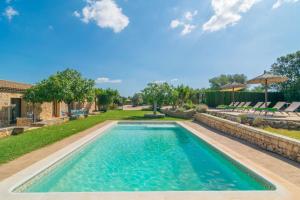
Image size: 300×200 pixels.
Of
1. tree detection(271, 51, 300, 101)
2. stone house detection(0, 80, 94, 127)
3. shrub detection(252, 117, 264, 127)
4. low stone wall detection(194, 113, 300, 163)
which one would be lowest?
low stone wall detection(194, 113, 300, 163)

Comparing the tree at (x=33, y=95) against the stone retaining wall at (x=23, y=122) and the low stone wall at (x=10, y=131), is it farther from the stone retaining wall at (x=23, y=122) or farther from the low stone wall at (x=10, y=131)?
the low stone wall at (x=10, y=131)

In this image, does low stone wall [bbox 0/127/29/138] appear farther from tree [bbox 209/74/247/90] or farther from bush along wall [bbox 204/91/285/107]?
tree [bbox 209/74/247/90]

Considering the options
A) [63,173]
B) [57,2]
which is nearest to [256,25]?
[57,2]

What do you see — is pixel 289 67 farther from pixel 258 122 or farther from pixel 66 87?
pixel 66 87

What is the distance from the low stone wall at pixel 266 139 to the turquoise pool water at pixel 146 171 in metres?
1.68

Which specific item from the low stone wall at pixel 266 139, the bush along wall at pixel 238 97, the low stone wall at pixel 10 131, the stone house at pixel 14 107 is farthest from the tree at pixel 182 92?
the low stone wall at pixel 10 131

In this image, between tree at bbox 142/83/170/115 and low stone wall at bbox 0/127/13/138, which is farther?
tree at bbox 142/83/170/115

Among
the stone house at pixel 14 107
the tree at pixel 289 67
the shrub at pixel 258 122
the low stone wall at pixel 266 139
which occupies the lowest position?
the low stone wall at pixel 266 139

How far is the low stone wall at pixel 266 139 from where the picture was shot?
633 centimetres

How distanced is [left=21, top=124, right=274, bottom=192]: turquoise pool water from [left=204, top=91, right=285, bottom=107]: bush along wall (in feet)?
76.7

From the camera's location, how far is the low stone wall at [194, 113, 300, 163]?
20.8ft

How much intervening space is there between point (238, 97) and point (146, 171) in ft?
91.2

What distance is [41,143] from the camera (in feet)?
29.1

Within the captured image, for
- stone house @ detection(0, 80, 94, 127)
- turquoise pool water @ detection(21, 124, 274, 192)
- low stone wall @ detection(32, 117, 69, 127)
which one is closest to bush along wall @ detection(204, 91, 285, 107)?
low stone wall @ detection(32, 117, 69, 127)
